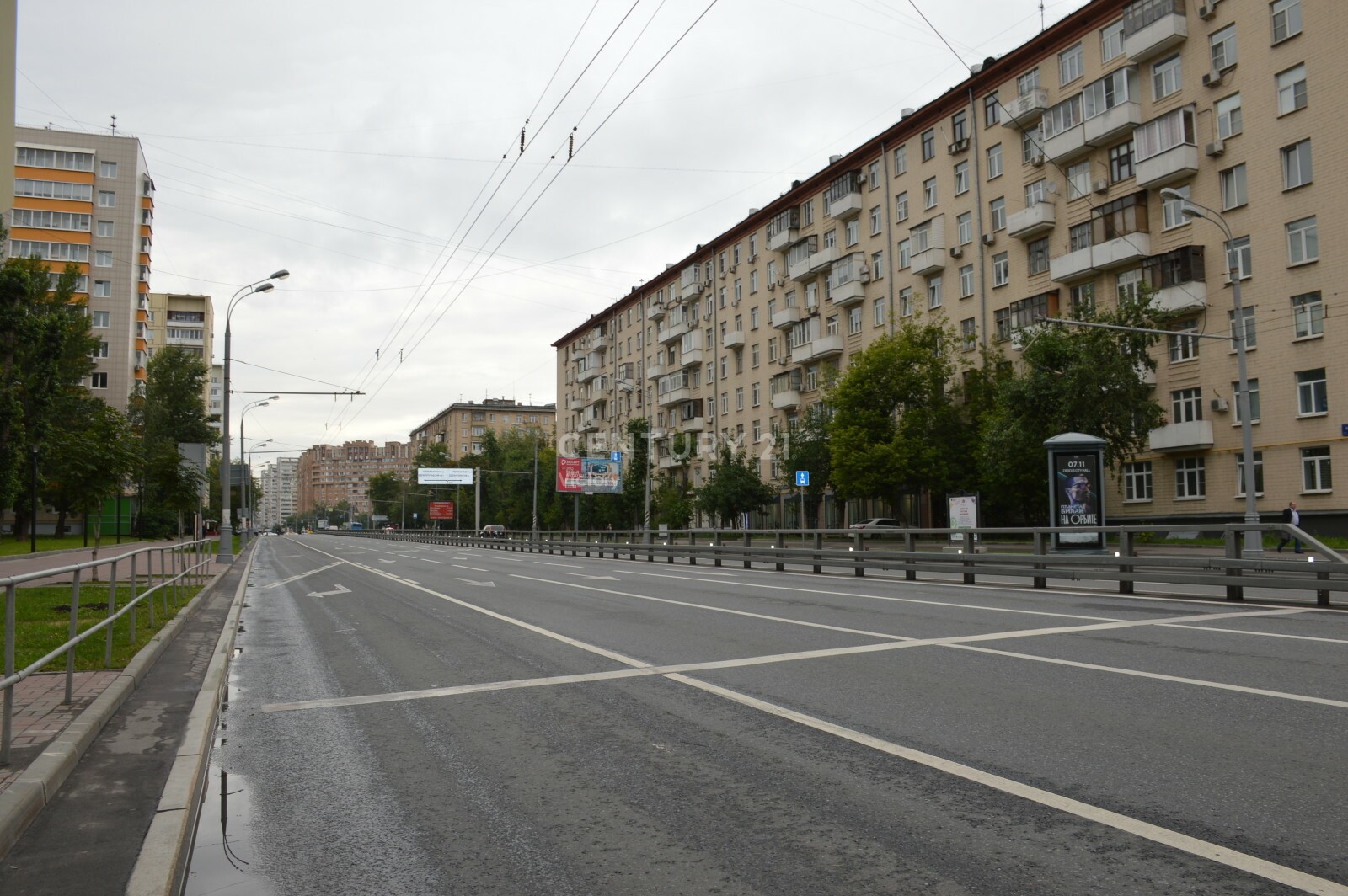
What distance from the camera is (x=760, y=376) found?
216ft

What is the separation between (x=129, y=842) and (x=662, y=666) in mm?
4775

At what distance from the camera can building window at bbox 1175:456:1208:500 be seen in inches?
1420

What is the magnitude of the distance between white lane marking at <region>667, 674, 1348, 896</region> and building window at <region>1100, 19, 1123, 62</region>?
41008 mm

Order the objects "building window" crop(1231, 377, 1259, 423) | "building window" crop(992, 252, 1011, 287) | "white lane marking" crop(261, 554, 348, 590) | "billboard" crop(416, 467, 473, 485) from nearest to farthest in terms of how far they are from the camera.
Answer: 1. "white lane marking" crop(261, 554, 348, 590)
2. "building window" crop(1231, 377, 1259, 423)
3. "building window" crop(992, 252, 1011, 287)
4. "billboard" crop(416, 467, 473, 485)

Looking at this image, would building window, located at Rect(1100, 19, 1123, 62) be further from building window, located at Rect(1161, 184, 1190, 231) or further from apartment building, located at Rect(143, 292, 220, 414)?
apartment building, located at Rect(143, 292, 220, 414)

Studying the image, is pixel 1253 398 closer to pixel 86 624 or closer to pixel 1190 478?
pixel 1190 478

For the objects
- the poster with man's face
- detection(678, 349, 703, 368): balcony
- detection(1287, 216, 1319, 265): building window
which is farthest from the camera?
detection(678, 349, 703, 368): balcony

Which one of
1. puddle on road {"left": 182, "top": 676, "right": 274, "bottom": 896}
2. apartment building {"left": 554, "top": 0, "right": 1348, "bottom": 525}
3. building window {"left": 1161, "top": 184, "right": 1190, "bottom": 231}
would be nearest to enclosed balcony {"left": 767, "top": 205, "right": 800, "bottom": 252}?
apartment building {"left": 554, "top": 0, "right": 1348, "bottom": 525}

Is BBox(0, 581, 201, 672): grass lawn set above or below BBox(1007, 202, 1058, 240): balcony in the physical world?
below

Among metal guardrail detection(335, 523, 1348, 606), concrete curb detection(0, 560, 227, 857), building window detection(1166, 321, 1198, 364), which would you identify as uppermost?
building window detection(1166, 321, 1198, 364)

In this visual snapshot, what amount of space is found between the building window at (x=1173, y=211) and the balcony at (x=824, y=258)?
21052 mm

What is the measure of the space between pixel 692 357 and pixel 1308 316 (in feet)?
150

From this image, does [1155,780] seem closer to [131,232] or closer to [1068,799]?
[1068,799]

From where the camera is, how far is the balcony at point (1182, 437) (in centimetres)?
3525
